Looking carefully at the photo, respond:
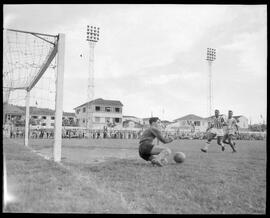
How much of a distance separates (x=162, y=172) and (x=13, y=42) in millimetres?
6161

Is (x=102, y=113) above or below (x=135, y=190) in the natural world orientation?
above

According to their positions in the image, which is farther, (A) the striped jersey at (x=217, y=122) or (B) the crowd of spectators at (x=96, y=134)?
(B) the crowd of spectators at (x=96, y=134)

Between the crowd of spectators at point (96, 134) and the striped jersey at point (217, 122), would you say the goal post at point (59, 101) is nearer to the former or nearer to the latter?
the striped jersey at point (217, 122)

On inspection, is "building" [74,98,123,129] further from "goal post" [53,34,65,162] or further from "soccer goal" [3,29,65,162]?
"goal post" [53,34,65,162]

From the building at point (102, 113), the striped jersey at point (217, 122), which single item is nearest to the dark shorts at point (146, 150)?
the striped jersey at point (217, 122)

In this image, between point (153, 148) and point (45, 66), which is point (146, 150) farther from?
point (45, 66)

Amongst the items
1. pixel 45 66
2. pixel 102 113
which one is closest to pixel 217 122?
pixel 45 66

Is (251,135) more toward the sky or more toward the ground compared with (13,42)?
more toward the ground

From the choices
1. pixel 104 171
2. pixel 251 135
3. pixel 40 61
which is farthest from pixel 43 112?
pixel 104 171

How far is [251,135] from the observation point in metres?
40.7

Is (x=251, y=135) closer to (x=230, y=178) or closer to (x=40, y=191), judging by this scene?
(x=230, y=178)

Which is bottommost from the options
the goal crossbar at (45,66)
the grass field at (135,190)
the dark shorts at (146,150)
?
the grass field at (135,190)

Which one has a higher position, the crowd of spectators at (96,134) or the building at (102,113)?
the building at (102,113)

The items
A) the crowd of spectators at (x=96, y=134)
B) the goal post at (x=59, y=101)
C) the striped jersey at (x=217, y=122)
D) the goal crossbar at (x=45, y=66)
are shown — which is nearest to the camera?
the goal post at (x=59, y=101)
